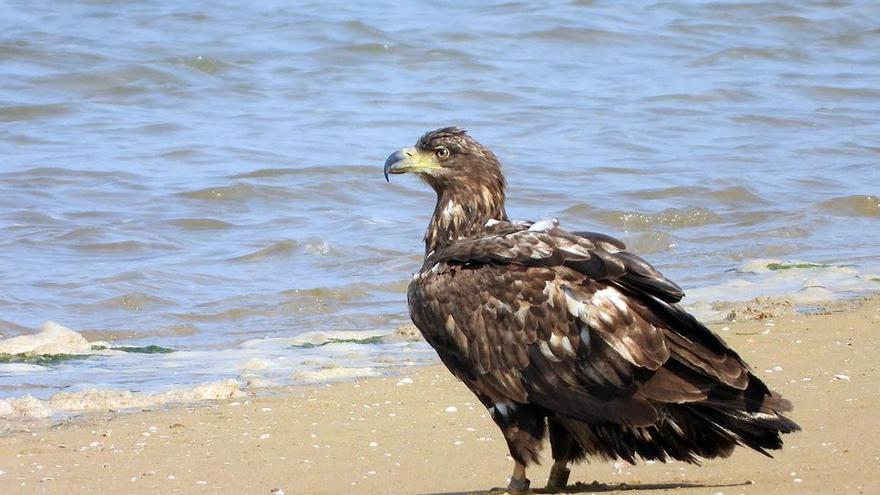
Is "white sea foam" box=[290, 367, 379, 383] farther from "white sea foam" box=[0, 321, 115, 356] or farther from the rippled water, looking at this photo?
"white sea foam" box=[0, 321, 115, 356]

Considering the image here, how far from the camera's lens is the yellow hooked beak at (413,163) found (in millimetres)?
7488

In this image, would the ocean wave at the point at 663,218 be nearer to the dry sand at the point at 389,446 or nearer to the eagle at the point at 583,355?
the dry sand at the point at 389,446

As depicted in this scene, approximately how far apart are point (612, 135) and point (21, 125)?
7.12 m

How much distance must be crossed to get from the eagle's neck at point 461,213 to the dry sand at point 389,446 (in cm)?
97

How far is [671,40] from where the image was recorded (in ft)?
85.5

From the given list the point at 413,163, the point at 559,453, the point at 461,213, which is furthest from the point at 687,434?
the point at 413,163

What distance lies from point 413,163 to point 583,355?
1.65 m

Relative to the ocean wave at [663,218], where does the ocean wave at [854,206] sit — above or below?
above

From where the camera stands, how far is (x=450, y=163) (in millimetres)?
7441

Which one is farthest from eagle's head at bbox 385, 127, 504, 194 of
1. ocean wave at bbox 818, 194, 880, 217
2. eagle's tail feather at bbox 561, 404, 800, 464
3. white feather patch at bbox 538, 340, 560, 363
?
ocean wave at bbox 818, 194, 880, 217

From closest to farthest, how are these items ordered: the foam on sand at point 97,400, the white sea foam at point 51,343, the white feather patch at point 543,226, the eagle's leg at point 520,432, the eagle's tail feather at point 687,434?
the eagle's tail feather at point 687,434 → the eagle's leg at point 520,432 → the white feather patch at point 543,226 → the foam on sand at point 97,400 → the white sea foam at point 51,343

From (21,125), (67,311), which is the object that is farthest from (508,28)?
(67,311)

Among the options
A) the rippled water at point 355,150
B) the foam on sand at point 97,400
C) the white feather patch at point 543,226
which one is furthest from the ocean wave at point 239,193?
the white feather patch at point 543,226

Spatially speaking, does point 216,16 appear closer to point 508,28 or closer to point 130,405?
point 508,28
